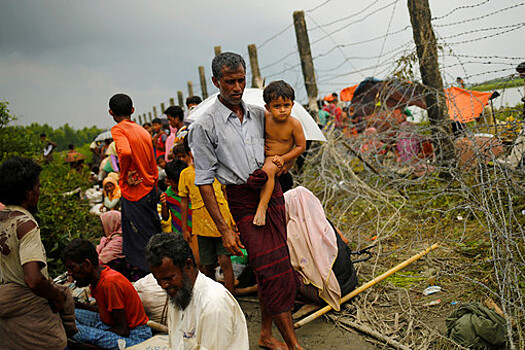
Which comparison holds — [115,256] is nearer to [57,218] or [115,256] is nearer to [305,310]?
[57,218]

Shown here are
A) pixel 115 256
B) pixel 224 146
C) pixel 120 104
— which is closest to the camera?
pixel 224 146

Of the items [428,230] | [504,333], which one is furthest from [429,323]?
[428,230]

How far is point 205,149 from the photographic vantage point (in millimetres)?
2443

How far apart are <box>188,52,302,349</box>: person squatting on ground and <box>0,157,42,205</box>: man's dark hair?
0.91 meters

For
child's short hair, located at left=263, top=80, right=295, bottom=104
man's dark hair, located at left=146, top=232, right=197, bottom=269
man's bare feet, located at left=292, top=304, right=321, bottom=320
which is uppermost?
child's short hair, located at left=263, top=80, right=295, bottom=104

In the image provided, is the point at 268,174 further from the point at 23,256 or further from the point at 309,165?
the point at 309,165

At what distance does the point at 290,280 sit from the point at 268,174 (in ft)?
2.28

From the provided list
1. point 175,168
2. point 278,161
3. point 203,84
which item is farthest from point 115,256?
point 203,84

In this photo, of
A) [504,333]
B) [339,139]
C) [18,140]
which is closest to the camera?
[504,333]

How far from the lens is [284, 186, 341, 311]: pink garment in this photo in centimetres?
317

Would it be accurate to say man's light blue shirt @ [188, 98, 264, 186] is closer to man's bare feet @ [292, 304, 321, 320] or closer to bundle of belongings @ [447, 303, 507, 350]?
man's bare feet @ [292, 304, 321, 320]

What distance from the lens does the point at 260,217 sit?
2.55 meters

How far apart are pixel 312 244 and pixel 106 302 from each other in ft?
5.22

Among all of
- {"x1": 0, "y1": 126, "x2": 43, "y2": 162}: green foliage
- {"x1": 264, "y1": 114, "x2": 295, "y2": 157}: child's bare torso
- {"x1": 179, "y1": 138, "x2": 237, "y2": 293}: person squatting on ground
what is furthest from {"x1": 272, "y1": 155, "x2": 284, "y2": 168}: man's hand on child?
{"x1": 0, "y1": 126, "x2": 43, "y2": 162}: green foliage
